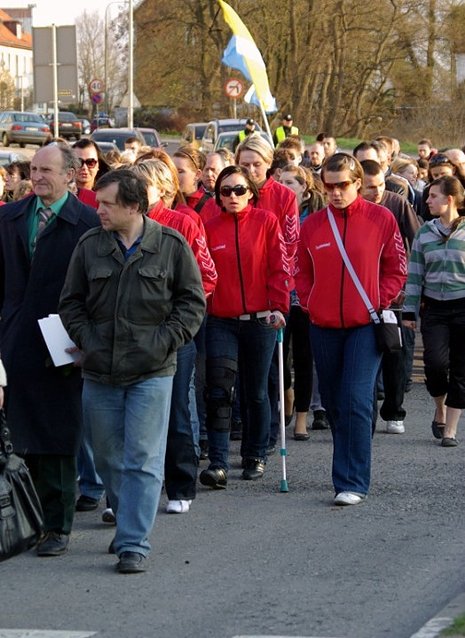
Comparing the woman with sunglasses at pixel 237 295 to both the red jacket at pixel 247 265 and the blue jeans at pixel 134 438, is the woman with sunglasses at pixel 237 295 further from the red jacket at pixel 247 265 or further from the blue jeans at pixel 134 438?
the blue jeans at pixel 134 438

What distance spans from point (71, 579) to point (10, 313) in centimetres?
145

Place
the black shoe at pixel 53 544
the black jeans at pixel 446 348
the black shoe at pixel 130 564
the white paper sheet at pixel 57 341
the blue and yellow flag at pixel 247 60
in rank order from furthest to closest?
the blue and yellow flag at pixel 247 60 → the black jeans at pixel 446 348 → the black shoe at pixel 53 544 → the white paper sheet at pixel 57 341 → the black shoe at pixel 130 564

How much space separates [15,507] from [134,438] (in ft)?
3.68

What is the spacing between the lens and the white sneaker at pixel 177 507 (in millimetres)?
→ 7969

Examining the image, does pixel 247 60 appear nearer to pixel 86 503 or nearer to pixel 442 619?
pixel 86 503

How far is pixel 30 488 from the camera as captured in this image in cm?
582

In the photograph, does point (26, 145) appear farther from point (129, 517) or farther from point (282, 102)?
point (129, 517)

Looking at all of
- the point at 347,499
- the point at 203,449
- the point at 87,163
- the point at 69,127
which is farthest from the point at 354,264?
the point at 69,127

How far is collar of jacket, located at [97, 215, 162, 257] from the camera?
6.71 m

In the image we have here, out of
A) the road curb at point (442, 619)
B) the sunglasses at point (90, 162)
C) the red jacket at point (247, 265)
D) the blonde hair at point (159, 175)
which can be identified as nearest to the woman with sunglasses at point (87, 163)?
the sunglasses at point (90, 162)

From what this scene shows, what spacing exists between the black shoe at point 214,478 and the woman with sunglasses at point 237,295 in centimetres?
1

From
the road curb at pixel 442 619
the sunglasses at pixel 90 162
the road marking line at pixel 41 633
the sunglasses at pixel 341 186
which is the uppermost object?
the sunglasses at pixel 90 162

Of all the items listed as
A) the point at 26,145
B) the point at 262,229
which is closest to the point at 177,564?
the point at 262,229

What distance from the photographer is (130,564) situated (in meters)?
6.57
